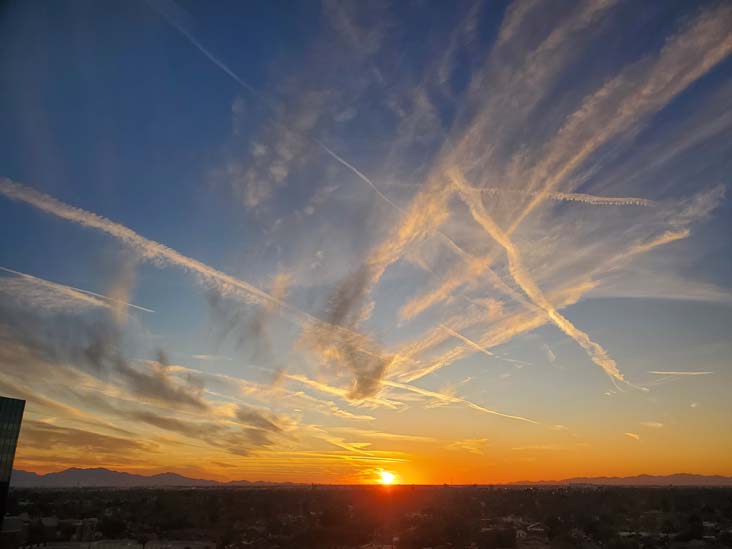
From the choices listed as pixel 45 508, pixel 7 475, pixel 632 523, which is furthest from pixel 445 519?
pixel 45 508

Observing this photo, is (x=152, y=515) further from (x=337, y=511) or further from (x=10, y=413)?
(x=10, y=413)

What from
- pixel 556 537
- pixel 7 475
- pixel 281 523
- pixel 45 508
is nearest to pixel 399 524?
pixel 281 523

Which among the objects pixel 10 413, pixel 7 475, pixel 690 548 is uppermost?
pixel 10 413

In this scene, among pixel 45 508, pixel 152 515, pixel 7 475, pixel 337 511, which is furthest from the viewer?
pixel 45 508

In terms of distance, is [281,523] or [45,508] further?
[45,508]

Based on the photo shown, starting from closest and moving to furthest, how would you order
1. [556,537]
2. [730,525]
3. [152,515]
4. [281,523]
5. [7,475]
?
1. [7,475]
2. [556,537]
3. [730,525]
4. [281,523]
5. [152,515]

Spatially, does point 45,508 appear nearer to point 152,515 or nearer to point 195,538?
point 152,515

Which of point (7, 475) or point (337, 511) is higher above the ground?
point (7, 475)
